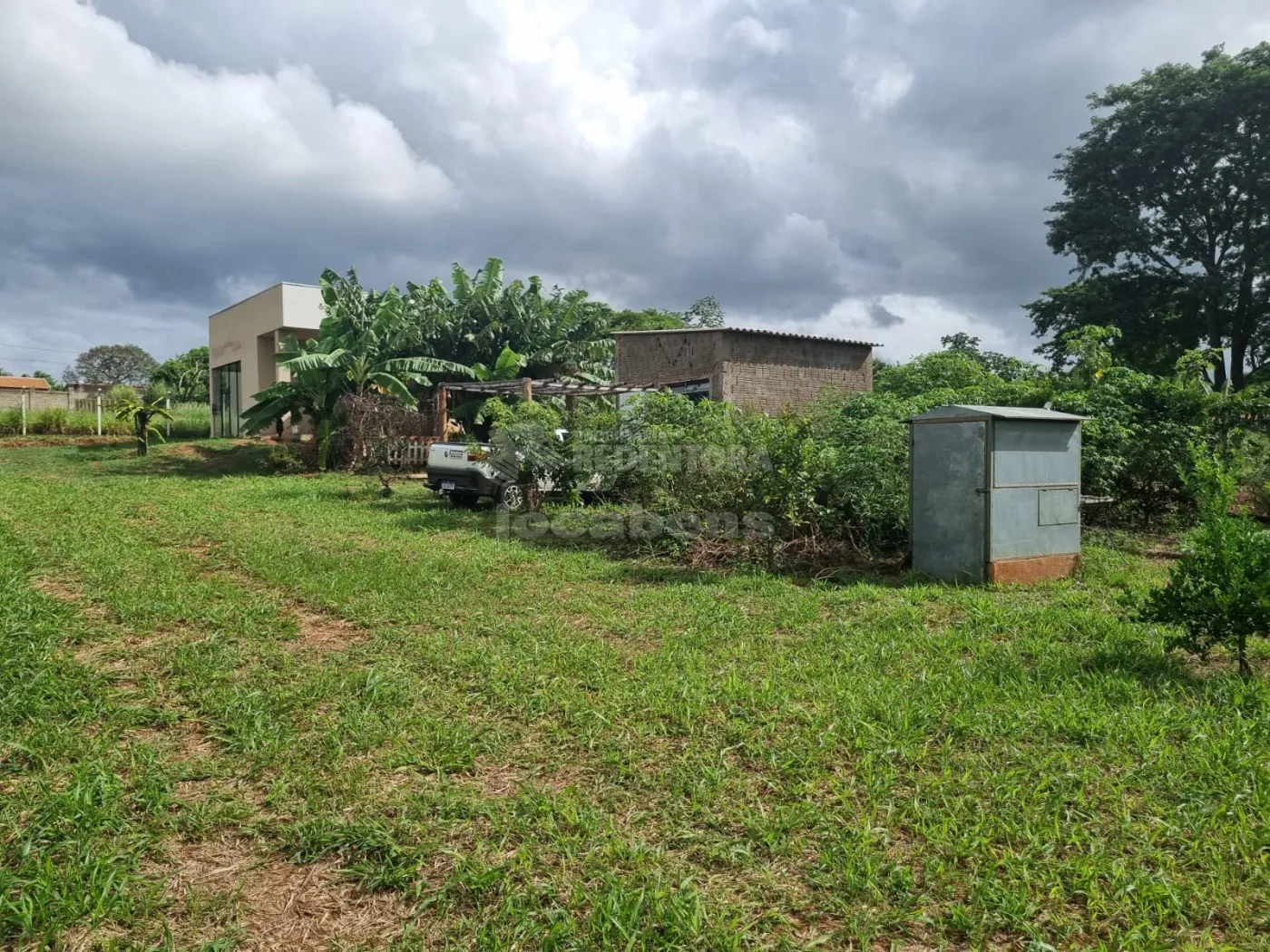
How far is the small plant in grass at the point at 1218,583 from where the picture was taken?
4562 millimetres

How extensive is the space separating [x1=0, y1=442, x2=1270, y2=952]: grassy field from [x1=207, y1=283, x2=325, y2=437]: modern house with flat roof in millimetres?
20358

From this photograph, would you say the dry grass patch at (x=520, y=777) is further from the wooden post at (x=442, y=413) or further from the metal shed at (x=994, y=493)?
the wooden post at (x=442, y=413)

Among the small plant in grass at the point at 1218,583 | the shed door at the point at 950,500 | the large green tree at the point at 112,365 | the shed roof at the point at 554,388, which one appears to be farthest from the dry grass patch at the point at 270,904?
the large green tree at the point at 112,365

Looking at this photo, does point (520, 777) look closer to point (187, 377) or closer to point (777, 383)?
point (777, 383)

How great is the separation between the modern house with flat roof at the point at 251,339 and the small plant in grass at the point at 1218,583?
23.1m

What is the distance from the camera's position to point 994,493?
7.62 meters

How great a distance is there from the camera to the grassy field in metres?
2.73

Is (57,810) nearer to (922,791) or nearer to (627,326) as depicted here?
(922,791)

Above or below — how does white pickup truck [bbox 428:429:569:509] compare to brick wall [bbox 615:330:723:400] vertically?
below

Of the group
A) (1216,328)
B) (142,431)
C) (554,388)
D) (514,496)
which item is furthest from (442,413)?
(1216,328)

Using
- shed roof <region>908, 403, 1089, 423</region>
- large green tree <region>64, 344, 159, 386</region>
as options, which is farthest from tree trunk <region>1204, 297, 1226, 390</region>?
large green tree <region>64, 344, 159, 386</region>

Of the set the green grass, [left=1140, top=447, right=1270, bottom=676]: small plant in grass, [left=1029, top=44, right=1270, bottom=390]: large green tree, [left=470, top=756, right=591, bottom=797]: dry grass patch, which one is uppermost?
[left=1029, top=44, right=1270, bottom=390]: large green tree

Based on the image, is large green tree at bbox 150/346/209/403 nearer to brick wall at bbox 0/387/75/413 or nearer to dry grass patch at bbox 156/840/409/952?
brick wall at bbox 0/387/75/413

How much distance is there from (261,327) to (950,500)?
24.3 metres
